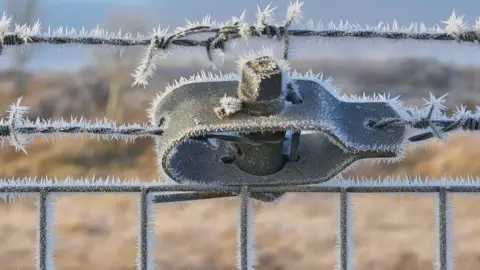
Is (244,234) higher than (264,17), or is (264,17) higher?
(264,17)

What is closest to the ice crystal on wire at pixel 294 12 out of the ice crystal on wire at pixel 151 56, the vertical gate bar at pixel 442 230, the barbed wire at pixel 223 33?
the barbed wire at pixel 223 33

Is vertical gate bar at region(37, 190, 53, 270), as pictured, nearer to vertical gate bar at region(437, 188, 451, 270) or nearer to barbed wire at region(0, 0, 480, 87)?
barbed wire at region(0, 0, 480, 87)

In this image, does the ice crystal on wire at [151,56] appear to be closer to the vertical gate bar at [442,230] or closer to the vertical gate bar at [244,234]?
the vertical gate bar at [244,234]

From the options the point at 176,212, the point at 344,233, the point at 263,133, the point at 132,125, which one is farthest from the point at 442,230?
the point at 176,212

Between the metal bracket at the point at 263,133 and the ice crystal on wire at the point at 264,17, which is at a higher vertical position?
the ice crystal on wire at the point at 264,17

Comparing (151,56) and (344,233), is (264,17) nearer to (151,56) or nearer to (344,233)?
(151,56)

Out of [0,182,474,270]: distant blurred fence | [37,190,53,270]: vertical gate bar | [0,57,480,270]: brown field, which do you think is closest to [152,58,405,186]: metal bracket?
[0,182,474,270]: distant blurred fence

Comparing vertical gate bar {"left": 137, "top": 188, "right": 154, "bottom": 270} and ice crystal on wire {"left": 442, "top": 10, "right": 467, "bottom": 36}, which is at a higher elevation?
ice crystal on wire {"left": 442, "top": 10, "right": 467, "bottom": 36}

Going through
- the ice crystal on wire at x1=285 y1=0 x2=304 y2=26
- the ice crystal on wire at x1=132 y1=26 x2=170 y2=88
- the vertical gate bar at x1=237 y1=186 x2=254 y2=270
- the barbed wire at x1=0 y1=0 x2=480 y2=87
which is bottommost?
the vertical gate bar at x1=237 y1=186 x2=254 y2=270
